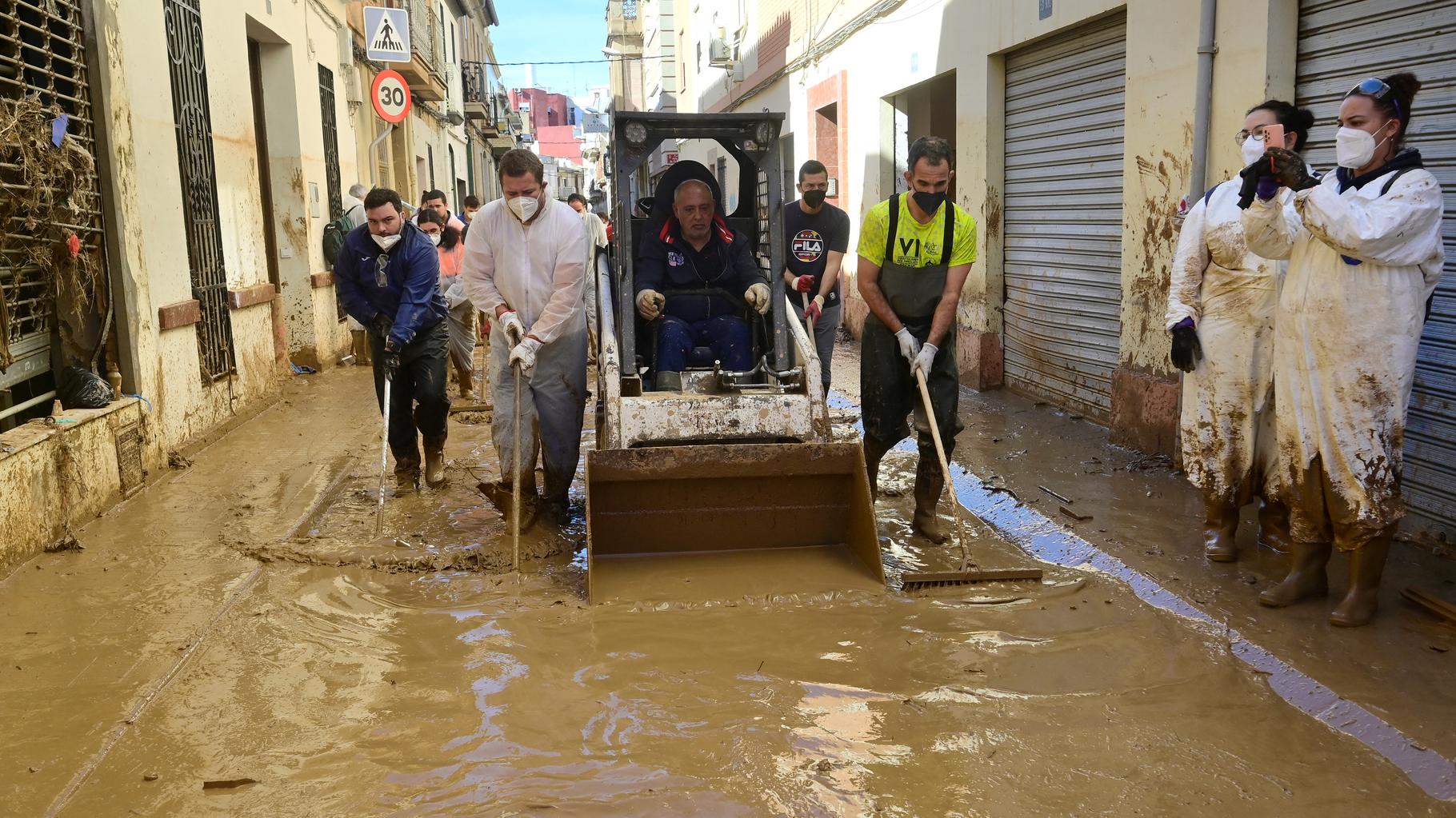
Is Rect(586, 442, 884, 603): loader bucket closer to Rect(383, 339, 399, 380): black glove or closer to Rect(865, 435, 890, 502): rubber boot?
Rect(865, 435, 890, 502): rubber boot

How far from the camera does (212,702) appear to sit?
12.3ft

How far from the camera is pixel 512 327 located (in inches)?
227

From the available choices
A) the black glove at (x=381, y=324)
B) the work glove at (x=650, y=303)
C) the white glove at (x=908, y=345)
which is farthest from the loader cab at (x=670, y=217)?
the black glove at (x=381, y=324)

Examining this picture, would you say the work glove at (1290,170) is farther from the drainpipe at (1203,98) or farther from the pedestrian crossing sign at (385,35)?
the pedestrian crossing sign at (385,35)

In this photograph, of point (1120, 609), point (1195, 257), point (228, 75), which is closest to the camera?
point (1120, 609)

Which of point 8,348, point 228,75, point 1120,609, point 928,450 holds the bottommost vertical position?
point 1120,609

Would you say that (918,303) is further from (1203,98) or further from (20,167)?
(20,167)

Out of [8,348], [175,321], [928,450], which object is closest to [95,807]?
[8,348]

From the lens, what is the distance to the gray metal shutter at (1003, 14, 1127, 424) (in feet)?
26.6

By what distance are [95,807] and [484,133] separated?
137 feet

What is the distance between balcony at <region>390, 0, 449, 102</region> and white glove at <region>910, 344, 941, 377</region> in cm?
1472

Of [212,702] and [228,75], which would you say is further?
[228,75]

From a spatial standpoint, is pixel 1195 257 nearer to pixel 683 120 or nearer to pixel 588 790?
pixel 683 120

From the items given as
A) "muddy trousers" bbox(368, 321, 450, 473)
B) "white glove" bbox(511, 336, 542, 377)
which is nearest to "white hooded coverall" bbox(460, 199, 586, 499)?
"white glove" bbox(511, 336, 542, 377)
